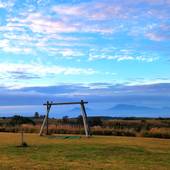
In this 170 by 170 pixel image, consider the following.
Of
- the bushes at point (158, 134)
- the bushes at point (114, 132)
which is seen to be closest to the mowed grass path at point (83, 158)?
the bushes at point (158, 134)

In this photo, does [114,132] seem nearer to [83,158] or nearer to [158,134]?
[158,134]

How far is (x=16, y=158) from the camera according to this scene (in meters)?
17.3

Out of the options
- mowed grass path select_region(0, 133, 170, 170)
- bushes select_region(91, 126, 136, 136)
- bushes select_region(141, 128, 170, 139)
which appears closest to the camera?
mowed grass path select_region(0, 133, 170, 170)

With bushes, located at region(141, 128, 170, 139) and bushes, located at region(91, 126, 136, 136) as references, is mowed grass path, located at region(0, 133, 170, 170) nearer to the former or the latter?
bushes, located at region(141, 128, 170, 139)

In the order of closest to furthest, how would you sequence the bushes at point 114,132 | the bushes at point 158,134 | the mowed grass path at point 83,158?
the mowed grass path at point 83,158 < the bushes at point 158,134 < the bushes at point 114,132

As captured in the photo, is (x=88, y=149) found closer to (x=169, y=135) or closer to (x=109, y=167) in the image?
(x=109, y=167)

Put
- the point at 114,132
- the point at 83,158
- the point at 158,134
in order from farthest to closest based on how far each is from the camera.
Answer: the point at 114,132, the point at 158,134, the point at 83,158

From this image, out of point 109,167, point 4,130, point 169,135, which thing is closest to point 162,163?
point 109,167

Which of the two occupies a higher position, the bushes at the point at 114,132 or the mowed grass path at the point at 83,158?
the bushes at the point at 114,132

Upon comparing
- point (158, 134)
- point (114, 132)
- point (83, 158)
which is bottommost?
point (83, 158)

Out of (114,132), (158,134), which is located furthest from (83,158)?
(114,132)

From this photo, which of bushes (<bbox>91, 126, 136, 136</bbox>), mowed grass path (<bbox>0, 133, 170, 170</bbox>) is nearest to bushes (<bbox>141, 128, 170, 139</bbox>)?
bushes (<bbox>91, 126, 136, 136</bbox>)

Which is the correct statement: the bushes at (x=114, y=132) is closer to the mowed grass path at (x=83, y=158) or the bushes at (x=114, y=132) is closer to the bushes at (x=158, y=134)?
the bushes at (x=158, y=134)

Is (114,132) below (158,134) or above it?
above
